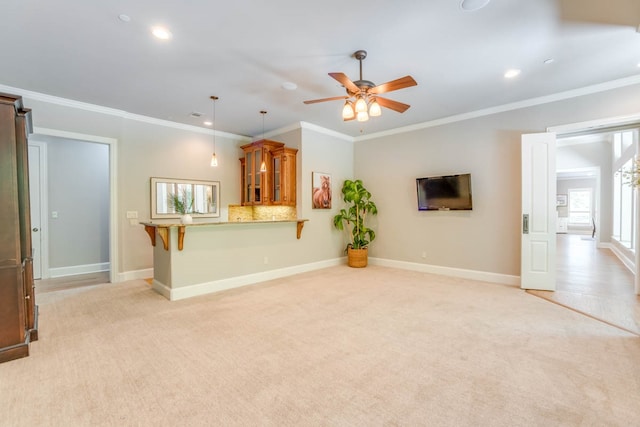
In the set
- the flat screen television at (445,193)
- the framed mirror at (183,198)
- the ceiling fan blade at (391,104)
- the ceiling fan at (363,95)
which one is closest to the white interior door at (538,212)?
the flat screen television at (445,193)

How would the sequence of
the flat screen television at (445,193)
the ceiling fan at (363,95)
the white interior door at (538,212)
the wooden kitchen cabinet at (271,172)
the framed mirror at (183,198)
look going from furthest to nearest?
the wooden kitchen cabinet at (271,172) → the framed mirror at (183,198) → the flat screen television at (445,193) → the white interior door at (538,212) → the ceiling fan at (363,95)

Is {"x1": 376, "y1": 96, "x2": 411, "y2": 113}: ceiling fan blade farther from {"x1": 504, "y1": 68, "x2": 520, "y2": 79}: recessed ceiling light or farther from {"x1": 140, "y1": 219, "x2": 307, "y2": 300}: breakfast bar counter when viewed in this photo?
{"x1": 140, "y1": 219, "x2": 307, "y2": 300}: breakfast bar counter

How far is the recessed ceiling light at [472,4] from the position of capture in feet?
7.60

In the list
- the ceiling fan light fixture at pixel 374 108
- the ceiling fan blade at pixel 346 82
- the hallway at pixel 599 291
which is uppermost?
the ceiling fan blade at pixel 346 82

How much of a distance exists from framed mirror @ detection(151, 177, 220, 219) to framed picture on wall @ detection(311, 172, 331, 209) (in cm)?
210

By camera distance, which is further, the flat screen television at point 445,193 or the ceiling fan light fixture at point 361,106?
the flat screen television at point 445,193

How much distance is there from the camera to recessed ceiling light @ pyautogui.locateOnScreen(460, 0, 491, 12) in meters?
2.32

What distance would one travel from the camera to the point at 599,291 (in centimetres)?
426

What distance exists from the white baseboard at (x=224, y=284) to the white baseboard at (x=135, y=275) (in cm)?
93

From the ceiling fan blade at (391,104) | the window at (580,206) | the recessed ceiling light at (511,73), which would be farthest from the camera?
the window at (580,206)

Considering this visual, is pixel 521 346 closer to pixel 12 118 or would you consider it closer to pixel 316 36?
pixel 316 36

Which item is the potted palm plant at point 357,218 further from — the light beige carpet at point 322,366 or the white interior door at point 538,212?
the white interior door at point 538,212

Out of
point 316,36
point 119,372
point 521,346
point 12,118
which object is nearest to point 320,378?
point 119,372

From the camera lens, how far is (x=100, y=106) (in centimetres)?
469
